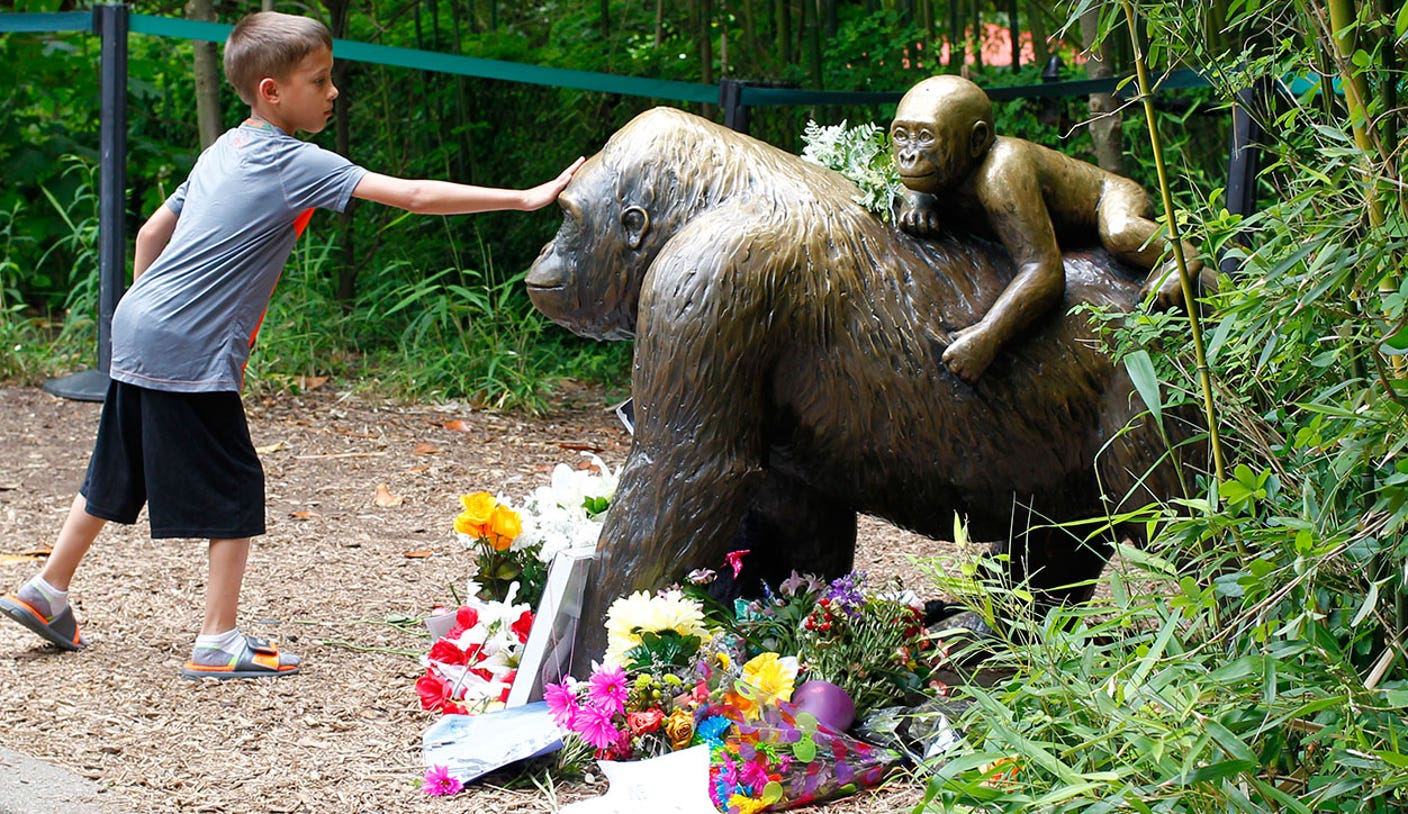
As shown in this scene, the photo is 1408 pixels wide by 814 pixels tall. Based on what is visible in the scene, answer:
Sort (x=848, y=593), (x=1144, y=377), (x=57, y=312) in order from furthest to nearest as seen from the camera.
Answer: (x=57, y=312), (x=848, y=593), (x=1144, y=377)

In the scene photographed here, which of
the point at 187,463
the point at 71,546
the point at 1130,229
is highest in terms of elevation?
the point at 1130,229

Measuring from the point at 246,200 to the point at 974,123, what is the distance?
64.4 inches

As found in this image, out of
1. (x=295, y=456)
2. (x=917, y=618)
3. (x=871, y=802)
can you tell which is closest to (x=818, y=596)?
(x=917, y=618)

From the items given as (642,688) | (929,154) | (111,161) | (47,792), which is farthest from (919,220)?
(111,161)

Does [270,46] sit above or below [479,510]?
above

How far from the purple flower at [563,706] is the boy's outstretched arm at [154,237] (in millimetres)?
1573

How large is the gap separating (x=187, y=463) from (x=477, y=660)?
840 mm

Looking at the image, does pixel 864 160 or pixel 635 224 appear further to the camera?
pixel 864 160

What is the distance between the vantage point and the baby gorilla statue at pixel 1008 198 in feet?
9.27

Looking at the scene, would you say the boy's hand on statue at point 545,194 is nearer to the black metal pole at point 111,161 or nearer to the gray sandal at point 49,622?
the gray sandal at point 49,622

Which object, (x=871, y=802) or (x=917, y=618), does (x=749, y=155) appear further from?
(x=871, y=802)

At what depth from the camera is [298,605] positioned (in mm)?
4074

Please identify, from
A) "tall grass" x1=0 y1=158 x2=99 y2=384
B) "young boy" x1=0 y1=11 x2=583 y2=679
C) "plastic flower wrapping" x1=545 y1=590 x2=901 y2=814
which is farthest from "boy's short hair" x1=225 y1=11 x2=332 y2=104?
"tall grass" x1=0 y1=158 x2=99 y2=384

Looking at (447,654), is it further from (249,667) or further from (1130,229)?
(1130,229)
